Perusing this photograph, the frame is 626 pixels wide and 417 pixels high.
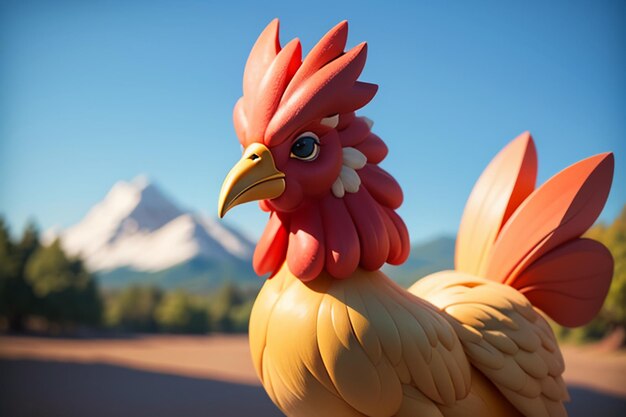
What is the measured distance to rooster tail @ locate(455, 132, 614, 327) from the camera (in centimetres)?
252

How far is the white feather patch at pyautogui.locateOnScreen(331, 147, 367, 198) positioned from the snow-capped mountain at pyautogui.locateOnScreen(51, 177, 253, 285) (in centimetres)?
1259

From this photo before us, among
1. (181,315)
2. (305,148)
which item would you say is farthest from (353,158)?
(181,315)

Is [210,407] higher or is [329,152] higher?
[329,152]

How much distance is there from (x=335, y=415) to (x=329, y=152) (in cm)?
90

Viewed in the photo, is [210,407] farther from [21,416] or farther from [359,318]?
[359,318]

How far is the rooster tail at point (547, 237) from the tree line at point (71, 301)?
791 centimetres

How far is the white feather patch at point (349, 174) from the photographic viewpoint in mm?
1990

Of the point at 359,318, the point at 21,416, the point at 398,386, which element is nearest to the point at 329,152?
the point at 359,318

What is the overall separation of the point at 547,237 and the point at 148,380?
18.4 ft

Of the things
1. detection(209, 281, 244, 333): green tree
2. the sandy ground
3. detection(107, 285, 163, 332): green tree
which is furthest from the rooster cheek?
detection(209, 281, 244, 333): green tree

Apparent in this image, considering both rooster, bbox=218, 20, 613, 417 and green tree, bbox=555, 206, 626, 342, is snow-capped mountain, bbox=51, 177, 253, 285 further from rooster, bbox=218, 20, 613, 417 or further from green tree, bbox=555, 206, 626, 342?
rooster, bbox=218, 20, 613, 417

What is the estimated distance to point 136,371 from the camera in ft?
23.9

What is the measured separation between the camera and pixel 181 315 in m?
10.4

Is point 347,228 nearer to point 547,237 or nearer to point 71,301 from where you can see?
point 547,237
